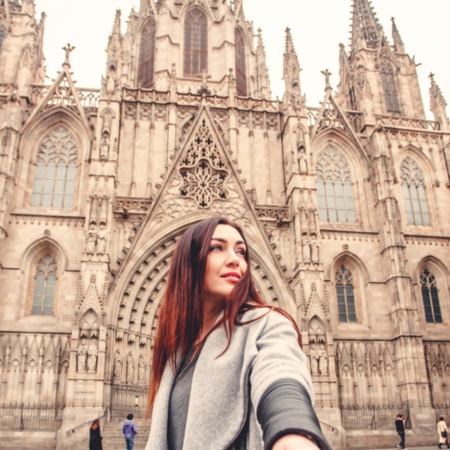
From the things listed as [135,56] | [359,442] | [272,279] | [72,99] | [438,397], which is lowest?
[359,442]

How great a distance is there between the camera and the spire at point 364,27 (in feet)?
103

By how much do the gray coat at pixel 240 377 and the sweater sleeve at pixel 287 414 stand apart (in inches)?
1.7

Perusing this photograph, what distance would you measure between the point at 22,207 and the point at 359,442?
17.0m

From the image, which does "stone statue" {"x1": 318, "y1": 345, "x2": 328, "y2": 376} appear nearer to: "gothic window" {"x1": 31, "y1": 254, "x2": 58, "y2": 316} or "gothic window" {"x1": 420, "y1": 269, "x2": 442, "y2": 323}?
"gothic window" {"x1": 420, "y1": 269, "x2": 442, "y2": 323}

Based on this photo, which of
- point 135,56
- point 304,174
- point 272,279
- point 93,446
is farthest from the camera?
point 135,56

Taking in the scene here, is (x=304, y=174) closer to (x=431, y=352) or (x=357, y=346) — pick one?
(x=357, y=346)

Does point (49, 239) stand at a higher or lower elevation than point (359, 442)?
higher

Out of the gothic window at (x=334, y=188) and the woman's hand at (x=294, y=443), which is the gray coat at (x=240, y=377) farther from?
the gothic window at (x=334, y=188)

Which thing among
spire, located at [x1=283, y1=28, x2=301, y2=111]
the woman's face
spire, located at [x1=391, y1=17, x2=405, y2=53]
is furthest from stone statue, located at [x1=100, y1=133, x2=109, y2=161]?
the woman's face

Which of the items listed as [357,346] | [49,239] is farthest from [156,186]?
[357,346]

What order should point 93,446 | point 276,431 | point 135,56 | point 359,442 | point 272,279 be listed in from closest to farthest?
point 276,431 → point 93,446 → point 359,442 → point 272,279 → point 135,56

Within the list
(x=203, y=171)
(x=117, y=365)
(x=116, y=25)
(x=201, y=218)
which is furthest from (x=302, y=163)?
(x=116, y=25)

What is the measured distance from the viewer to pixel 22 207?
22.1 m

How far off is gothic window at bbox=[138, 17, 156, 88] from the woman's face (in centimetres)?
2879
